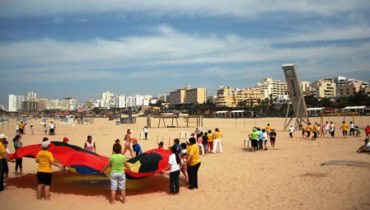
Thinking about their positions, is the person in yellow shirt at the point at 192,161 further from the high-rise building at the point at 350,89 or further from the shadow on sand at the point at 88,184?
the high-rise building at the point at 350,89

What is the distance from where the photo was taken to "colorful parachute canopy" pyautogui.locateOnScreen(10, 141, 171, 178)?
8578 millimetres

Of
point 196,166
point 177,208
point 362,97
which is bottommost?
point 177,208

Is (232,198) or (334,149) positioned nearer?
(232,198)

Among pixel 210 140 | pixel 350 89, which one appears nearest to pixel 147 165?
pixel 210 140

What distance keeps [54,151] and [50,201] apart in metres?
1.55

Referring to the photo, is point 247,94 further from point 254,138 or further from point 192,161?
point 192,161

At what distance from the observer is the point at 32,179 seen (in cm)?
1084

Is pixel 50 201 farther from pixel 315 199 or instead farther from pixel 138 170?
pixel 315 199

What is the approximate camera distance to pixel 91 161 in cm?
874

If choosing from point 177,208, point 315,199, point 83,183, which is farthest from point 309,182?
point 83,183

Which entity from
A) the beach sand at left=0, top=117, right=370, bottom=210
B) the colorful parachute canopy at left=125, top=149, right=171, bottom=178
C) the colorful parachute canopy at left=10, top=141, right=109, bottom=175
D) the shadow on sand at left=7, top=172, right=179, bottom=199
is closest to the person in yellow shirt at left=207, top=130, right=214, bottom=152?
the beach sand at left=0, top=117, right=370, bottom=210

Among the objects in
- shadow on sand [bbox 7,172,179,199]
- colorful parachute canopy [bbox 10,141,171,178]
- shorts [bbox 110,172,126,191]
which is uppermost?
colorful parachute canopy [bbox 10,141,171,178]

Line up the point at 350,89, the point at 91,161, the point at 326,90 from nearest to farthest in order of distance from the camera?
the point at 91,161, the point at 350,89, the point at 326,90

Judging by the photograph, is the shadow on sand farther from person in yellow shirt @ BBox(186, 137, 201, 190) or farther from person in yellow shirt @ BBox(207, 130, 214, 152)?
person in yellow shirt @ BBox(207, 130, 214, 152)
